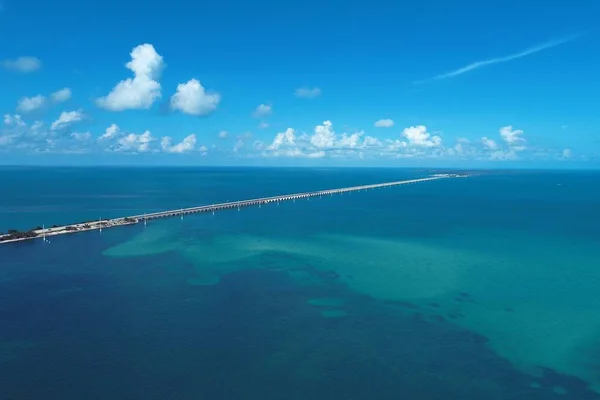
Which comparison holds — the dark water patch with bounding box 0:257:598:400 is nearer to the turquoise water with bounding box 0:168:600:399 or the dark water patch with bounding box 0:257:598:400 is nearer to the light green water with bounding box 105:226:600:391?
the turquoise water with bounding box 0:168:600:399

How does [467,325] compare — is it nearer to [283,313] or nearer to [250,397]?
[283,313]

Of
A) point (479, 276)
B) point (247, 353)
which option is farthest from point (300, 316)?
point (479, 276)

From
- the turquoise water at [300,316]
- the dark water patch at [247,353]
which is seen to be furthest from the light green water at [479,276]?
the dark water patch at [247,353]

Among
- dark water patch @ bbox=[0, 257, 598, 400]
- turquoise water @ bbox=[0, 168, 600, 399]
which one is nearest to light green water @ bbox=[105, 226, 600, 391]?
turquoise water @ bbox=[0, 168, 600, 399]

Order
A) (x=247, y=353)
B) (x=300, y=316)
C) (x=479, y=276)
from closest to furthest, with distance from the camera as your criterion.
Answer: (x=247, y=353) → (x=300, y=316) → (x=479, y=276)

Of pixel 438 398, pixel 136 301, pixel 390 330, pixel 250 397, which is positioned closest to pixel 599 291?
pixel 390 330

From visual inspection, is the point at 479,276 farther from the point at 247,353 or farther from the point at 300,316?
the point at 247,353

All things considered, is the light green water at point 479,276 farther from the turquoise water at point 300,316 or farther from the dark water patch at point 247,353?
the dark water patch at point 247,353

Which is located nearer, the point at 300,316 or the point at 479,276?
the point at 300,316
